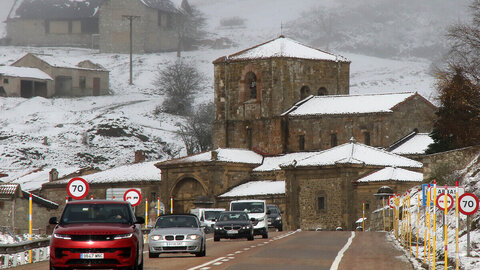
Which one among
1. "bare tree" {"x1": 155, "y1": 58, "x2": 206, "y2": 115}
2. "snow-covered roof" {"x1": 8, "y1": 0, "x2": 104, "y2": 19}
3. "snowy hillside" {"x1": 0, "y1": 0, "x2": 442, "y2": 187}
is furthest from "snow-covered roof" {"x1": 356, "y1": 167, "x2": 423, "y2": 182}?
"snow-covered roof" {"x1": 8, "y1": 0, "x2": 104, "y2": 19}

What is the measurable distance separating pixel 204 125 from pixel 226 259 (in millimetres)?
109128

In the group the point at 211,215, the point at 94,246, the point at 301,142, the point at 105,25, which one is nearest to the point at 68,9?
the point at 105,25

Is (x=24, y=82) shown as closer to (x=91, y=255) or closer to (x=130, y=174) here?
(x=130, y=174)

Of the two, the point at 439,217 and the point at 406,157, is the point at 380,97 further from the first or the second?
the point at 439,217

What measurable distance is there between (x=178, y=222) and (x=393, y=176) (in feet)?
142

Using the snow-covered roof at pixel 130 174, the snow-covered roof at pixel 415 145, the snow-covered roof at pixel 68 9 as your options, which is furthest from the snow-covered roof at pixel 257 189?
the snow-covered roof at pixel 68 9

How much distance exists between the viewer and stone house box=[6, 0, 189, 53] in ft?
615

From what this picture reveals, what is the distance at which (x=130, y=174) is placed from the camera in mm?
98375

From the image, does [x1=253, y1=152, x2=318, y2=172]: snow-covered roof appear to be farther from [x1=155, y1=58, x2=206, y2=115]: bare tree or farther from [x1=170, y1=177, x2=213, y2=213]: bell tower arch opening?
[x1=155, y1=58, x2=206, y2=115]: bare tree

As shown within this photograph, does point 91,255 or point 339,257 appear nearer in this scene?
point 91,255

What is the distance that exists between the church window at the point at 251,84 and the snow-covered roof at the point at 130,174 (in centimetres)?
1085

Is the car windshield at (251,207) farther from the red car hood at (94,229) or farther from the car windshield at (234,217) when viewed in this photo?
the red car hood at (94,229)

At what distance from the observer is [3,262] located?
31.0 m

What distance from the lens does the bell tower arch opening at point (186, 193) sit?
8919cm
